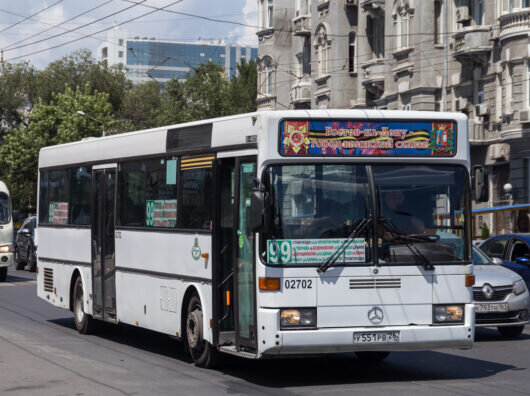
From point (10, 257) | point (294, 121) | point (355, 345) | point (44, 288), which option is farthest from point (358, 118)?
point (10, 257)

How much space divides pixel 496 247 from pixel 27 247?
861 inches

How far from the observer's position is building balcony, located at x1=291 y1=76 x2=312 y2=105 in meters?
51.6

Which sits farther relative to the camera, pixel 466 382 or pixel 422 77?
pixel 422 77

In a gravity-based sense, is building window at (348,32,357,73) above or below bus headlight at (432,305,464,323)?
above

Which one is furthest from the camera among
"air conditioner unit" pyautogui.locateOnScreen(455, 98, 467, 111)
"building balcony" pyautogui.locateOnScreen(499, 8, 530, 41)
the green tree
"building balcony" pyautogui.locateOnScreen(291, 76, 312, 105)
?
the green tree

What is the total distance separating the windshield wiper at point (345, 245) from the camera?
10586 millimetres

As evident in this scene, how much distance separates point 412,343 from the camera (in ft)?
35.3

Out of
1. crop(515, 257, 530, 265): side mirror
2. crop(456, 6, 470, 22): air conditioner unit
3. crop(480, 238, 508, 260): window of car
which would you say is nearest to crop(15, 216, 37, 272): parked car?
crop(456, 6, 470, 22): air conditioner unit

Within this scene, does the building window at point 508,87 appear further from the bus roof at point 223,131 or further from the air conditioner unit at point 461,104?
the bus roof at point 223,131

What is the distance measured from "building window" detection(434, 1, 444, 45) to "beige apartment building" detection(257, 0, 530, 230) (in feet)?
0.14

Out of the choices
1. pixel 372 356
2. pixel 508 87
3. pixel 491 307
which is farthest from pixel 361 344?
pixel 508 87

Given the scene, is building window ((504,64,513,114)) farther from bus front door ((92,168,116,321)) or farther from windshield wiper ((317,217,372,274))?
windshield wiper ((317,217,372,274))

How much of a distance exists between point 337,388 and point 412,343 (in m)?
0.87

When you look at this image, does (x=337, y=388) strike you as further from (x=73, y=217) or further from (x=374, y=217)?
(x=73, y=217)
